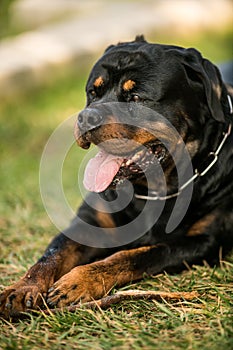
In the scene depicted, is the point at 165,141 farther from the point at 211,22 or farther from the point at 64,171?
the point at 211,22

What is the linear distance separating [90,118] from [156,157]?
1.32 feet

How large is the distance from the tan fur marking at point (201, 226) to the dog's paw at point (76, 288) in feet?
2.11

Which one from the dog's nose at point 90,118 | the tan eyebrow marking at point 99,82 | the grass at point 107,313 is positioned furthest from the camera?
the tan eyebrow marking at point 99,82

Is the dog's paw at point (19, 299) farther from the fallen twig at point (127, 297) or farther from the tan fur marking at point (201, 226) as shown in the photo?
the tan fur marking at point (201, 226)

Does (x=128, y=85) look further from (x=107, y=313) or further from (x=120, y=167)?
(x=107, y=313)

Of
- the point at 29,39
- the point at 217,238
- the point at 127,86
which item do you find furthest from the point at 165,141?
the point at 29,39

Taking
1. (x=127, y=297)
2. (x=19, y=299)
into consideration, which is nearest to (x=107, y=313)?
(x=127, y=297)

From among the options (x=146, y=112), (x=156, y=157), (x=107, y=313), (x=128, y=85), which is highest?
(x=128, y=85)

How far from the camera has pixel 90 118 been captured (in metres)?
2.95

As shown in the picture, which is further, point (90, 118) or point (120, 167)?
point (120, 167)

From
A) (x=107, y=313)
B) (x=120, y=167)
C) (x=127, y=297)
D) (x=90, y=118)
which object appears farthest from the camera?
(x=120, y=167)

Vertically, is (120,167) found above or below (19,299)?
above

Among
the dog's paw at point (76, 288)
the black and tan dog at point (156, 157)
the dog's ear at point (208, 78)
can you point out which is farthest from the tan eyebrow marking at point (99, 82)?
the dog's paw at point (76, 288)

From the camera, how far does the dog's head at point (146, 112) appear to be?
2.97 m
